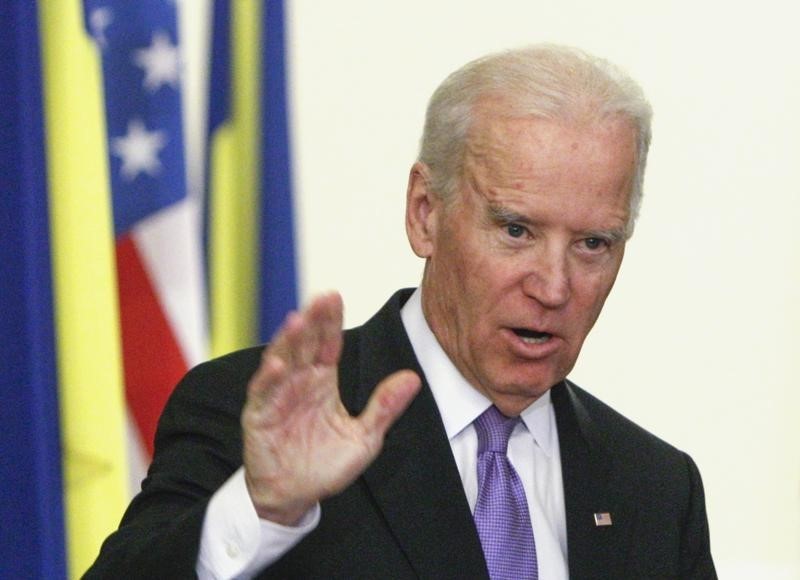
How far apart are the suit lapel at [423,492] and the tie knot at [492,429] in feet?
0.26

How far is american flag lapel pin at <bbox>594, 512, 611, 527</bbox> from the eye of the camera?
2104mm

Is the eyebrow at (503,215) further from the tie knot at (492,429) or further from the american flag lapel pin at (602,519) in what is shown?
the american flag lapel pin at (602,519)

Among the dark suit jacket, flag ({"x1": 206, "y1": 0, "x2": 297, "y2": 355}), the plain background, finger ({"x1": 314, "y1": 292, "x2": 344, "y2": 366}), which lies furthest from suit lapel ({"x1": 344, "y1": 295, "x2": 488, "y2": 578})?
the plain background

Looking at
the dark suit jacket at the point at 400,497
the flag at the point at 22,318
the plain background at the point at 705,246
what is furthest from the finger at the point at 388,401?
the plain background at the point at 705,246

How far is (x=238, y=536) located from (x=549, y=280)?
58cm

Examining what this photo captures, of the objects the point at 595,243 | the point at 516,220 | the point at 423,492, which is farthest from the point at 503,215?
the point at 423,492

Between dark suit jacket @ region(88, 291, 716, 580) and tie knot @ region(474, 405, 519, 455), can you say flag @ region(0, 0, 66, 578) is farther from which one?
tie knot @ region(474, 405, 519, 455)

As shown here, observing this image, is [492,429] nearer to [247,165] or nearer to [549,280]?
[549,280]

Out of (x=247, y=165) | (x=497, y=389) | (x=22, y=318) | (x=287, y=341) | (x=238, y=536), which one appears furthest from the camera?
(x=247, y=165)

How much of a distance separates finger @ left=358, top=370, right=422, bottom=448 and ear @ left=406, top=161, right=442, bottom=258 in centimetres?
58

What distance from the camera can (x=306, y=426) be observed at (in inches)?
65.5

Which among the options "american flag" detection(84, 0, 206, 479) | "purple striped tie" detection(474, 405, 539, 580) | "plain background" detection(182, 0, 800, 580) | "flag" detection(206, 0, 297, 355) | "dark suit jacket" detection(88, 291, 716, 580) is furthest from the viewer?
"plain background" detection(182, 0, 800, 580)

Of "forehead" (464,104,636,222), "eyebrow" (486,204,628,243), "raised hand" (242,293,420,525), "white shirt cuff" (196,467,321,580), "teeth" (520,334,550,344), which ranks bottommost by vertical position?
"white shirt cuff" (196,467,321,580)

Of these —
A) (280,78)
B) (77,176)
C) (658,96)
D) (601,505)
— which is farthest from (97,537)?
(658,96)
